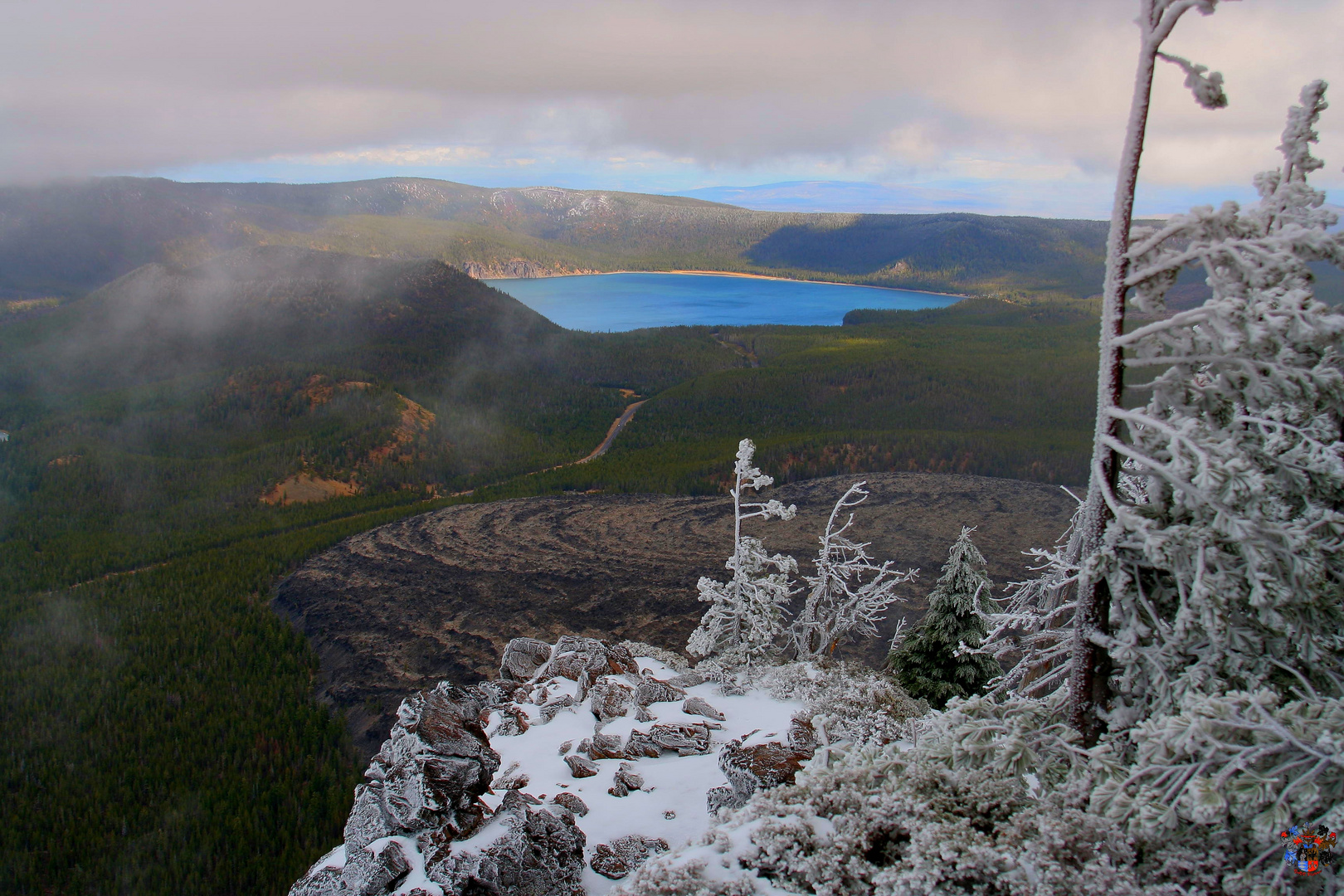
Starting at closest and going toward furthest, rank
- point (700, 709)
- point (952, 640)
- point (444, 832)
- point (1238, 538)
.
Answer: point (1238, 538) < point (444, 832) < point (700, 709) < point (952, 640)

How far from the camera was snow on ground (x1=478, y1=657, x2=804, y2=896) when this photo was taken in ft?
35.3

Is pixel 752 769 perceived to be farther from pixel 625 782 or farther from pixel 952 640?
pixel 952 640

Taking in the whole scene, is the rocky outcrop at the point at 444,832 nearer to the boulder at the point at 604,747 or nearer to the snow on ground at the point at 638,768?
the snow on ground at the point at 638,768

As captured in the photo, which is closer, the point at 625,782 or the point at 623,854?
the point at 623,854

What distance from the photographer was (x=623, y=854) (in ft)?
32.9

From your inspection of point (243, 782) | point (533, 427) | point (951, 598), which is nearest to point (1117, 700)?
point (951, 598)

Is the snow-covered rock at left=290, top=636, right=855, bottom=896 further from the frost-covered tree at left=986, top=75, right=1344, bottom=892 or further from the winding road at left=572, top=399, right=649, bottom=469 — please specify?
the winding road at left=572, top=399, right=649, bottom=469

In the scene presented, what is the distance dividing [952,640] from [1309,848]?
540 inches

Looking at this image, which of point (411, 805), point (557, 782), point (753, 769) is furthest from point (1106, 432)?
point (557, 782)

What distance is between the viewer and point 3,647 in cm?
3008

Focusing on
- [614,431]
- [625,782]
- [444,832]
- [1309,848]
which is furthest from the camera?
[614,431]

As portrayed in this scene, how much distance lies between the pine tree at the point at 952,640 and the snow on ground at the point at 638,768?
547 cm

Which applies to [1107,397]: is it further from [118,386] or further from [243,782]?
[118,386]

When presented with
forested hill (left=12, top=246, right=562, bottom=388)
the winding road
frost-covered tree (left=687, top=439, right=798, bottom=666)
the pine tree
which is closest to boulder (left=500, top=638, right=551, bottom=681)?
frost-covered tree (left=687, top=439, right=798, bottom=666)
